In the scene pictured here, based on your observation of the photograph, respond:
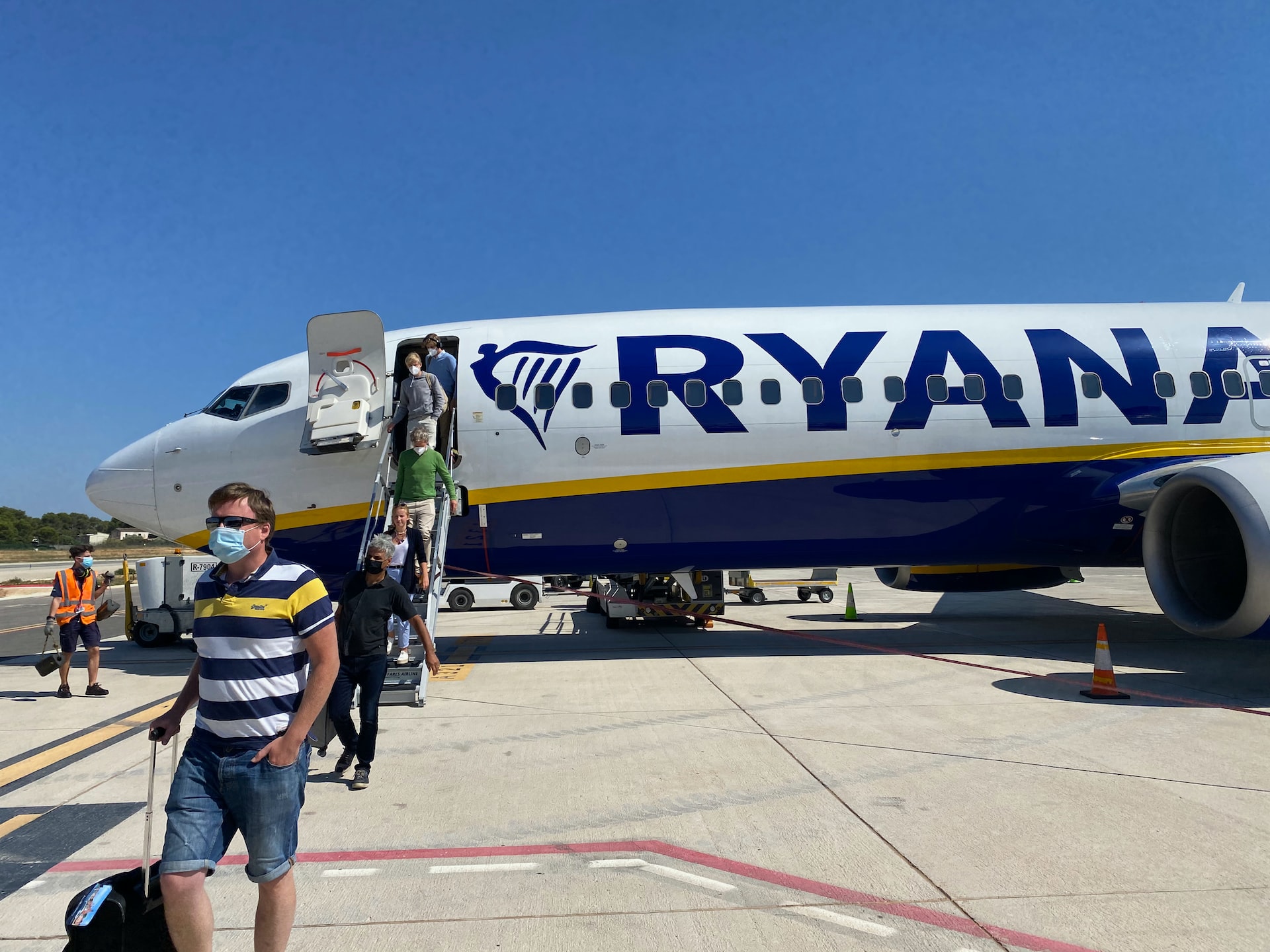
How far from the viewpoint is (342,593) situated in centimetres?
601

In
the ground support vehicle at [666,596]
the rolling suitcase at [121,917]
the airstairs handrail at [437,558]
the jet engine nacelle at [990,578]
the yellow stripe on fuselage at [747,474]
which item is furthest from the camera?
the ground support vehicle at [666,596]

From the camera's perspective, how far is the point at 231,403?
11141mm

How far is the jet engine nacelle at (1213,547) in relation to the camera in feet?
27.8

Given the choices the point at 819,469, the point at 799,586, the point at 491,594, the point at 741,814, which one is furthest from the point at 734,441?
the point at 799,586

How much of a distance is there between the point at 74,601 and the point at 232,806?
8.22 m

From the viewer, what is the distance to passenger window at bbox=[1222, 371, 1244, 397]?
11.5 metres

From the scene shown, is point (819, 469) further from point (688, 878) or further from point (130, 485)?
point (130, 485)

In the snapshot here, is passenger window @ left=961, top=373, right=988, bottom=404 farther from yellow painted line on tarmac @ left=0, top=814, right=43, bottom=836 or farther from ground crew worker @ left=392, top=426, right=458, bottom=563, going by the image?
yellow painted line on tarmac @ left=0, top=814, right=43, bottom=836

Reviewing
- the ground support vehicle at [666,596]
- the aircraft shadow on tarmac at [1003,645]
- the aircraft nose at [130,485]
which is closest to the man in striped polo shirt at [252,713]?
the aircraft shadow on tarmac at [1003,645]

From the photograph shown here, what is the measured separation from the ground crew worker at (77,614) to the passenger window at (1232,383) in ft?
50.0

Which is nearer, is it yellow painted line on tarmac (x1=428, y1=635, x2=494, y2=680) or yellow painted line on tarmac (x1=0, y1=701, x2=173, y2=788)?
yellow painted line on tarmac (x1=0, y1=701, x2=173, y2=788)

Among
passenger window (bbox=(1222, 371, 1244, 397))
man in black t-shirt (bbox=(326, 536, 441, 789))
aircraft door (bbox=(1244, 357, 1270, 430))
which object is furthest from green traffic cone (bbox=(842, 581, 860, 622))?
man in black t-shirt (bbox=(326, 536, 441, 789))

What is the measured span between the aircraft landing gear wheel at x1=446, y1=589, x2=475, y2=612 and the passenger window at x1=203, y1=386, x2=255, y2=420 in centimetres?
969

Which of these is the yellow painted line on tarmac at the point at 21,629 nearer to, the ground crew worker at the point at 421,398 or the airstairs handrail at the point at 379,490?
the airstairs handrail at the point at 379,490
